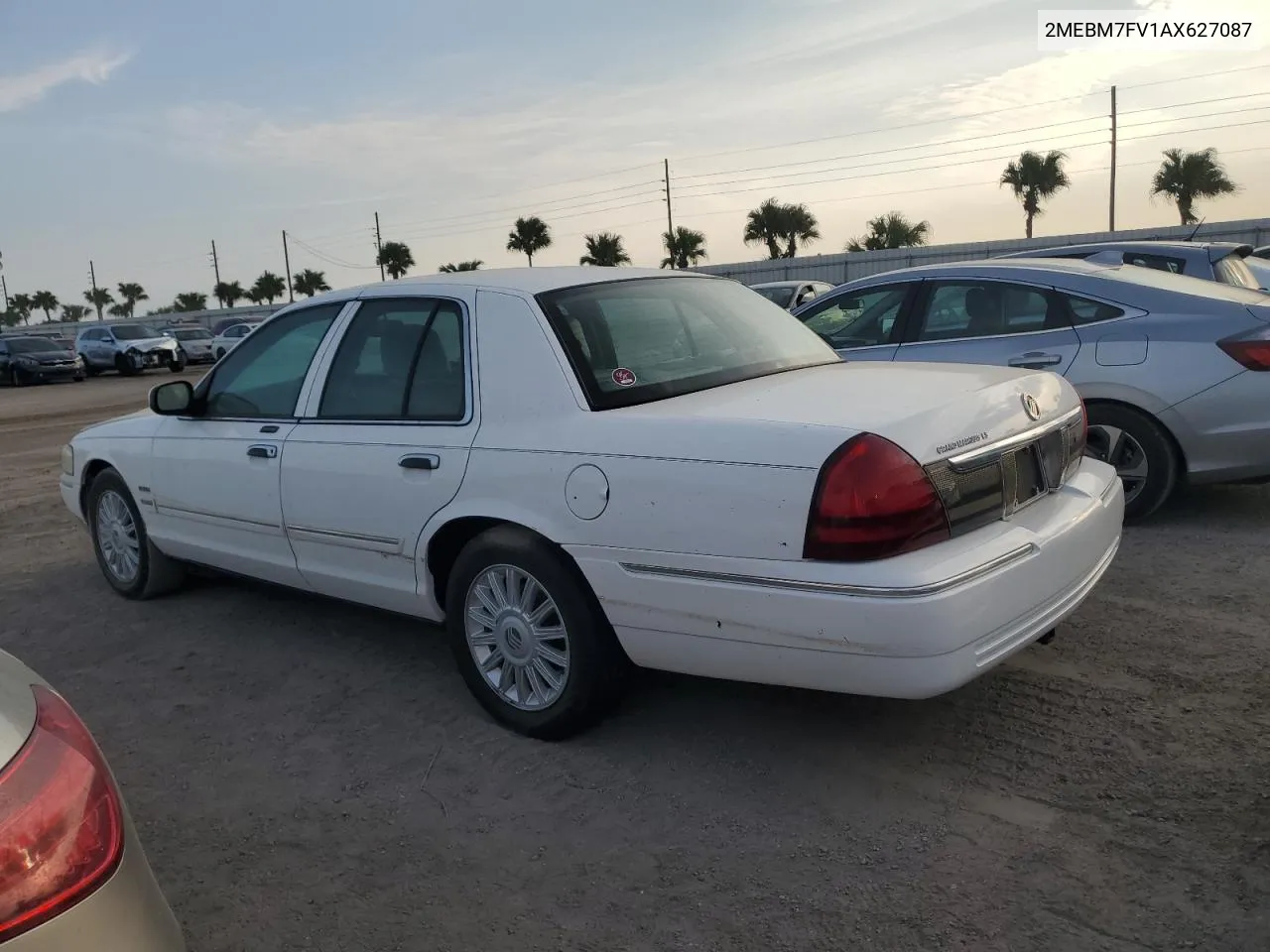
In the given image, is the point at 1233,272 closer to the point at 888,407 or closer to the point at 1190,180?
the point at 888,407

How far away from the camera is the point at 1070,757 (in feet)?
10.7

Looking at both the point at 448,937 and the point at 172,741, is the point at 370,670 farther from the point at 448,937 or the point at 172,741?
the point at 448,937

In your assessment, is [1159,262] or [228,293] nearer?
[1159,262]

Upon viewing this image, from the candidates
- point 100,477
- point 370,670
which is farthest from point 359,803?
point 100,477

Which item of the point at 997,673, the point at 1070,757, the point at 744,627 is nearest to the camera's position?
the point at 744,627

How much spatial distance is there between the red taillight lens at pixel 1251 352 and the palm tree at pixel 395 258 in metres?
57.9

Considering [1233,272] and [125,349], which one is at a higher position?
[1233,272]

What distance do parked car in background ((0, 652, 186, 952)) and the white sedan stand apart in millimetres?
1689

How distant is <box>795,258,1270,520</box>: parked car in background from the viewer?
5.51 m

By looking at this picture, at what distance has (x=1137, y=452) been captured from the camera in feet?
19.1

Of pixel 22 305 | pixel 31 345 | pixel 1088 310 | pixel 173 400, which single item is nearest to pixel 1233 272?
pixel 1088 310

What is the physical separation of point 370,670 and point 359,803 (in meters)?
1.17

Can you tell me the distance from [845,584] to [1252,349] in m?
3.85

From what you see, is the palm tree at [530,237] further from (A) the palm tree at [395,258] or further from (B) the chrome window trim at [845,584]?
(B) the chrome window trim at [845,584]
